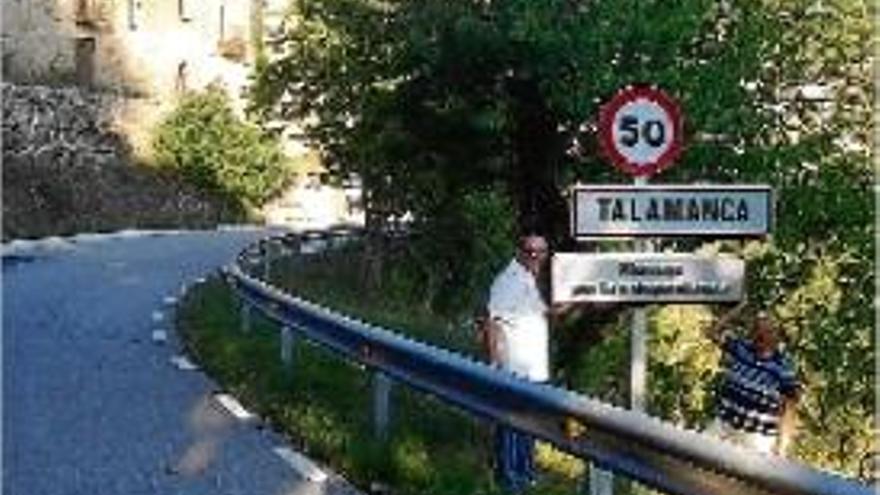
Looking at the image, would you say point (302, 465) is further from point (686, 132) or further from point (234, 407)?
point (686, 132)

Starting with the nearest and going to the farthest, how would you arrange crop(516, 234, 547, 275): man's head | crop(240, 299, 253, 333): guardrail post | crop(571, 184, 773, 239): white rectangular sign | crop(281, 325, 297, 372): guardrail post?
crop(571, 184, 773, 239): white rectangular sign
crop(516, 234, 547, 275): man's head
crop(281, 325, 297, 372): guardrail post
crop(240, 299, 253, 333): guardrail post

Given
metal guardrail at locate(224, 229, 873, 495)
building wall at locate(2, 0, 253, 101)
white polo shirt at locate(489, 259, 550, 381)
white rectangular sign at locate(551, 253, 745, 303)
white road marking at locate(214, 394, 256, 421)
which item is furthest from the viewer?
building wall at locate(2, 0, 253, 101)

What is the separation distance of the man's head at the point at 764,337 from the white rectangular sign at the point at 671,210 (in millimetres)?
2948

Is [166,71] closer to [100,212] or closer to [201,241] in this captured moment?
[100,212]

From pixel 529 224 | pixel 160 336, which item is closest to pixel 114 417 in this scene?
pixel 160 336

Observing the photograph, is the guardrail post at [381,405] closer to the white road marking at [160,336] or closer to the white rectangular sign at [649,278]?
the white rectangular sign at [649,278]

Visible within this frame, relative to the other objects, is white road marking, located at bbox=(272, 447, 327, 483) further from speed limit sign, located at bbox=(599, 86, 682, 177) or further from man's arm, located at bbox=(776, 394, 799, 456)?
man's arm, located at bbox=(776, 394, 799, 456)

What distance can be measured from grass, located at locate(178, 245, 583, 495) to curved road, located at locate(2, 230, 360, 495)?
0.27 m

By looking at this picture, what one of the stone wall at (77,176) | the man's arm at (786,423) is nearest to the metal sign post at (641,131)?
the man's arm at (786,423)

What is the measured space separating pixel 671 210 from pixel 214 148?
65.0m

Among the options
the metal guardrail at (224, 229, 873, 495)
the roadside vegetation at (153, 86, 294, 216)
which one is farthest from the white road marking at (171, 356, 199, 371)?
the roadside vegetation at (153, 86, 294, 216)

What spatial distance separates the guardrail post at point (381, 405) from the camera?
429 inches

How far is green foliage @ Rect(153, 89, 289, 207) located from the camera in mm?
73062

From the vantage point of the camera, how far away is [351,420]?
40.0 feet
